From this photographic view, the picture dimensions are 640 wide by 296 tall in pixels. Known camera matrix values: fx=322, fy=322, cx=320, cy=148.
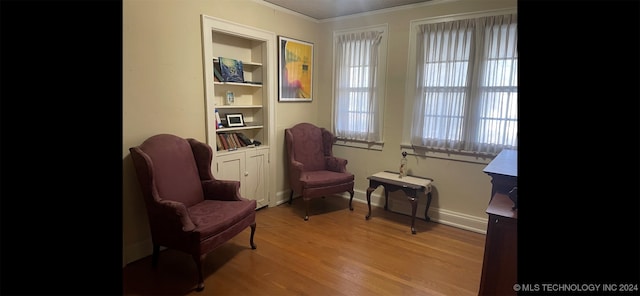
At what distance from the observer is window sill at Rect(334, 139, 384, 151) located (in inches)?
155

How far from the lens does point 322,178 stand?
3.63 metres

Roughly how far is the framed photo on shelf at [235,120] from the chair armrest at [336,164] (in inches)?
45.5

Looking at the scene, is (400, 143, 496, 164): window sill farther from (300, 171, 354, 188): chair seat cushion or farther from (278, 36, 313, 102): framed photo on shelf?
(278, 36, 313, 102): framed photo on shelf

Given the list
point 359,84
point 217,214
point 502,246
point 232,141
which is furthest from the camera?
point 359,84

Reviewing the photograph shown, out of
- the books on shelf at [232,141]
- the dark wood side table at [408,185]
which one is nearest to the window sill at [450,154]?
the dark wood side table at [408,185]

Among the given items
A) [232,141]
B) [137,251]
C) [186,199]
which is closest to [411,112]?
[232,141]

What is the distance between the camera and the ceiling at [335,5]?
11.3ft

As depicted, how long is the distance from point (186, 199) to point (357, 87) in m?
2.35

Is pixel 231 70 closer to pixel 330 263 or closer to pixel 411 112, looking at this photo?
pixel 411 112
